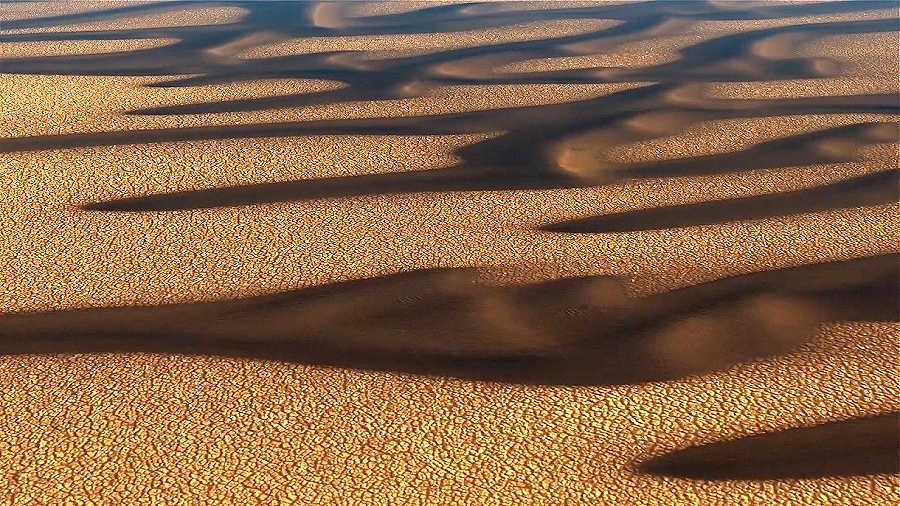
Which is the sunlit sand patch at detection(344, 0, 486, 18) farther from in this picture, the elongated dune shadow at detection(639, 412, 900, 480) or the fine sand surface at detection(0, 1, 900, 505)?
the elongated dune shadow at detection(639, 412, 900, 480)

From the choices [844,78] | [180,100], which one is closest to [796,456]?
[180,100]

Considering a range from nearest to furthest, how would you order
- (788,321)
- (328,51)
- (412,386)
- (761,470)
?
(761,470) → (412,386) → (788,321) → (328,51)

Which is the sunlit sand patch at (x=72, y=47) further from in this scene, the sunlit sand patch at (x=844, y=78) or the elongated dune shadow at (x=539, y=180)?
the sunlit sand patch at (x=844, y=78)

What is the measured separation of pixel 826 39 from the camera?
6086 mm

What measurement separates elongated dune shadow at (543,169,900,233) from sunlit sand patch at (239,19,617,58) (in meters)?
3.10

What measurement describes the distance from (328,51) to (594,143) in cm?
253

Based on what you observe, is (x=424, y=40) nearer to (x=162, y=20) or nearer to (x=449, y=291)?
(x=162, y=20)

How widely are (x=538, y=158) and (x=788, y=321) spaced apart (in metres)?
1.49

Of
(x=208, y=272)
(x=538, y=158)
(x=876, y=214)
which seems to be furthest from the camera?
(x=538, y=158)

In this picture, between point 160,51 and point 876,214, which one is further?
point 160,51

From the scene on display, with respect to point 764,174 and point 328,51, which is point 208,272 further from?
point 328,51

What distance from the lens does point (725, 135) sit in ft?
12.3

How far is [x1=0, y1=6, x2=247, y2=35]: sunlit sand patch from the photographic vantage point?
6.60m

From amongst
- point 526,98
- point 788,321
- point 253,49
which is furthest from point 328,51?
point 788,321
